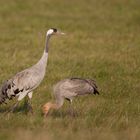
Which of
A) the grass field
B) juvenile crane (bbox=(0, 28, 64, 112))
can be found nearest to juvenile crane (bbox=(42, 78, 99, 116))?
the grass field

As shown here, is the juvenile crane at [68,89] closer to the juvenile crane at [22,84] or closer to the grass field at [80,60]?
the grass field at [80,60]

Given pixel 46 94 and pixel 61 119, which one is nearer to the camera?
pixel 61 119

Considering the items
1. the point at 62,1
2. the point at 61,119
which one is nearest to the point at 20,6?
the point at 62,1

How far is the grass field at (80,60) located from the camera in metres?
11.7

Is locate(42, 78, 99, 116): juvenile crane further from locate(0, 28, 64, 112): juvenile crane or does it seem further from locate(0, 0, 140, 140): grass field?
locate(0, 28, 64, 112): juvenile crane

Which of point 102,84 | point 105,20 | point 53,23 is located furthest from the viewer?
point 105,20

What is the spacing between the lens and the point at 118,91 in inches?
624

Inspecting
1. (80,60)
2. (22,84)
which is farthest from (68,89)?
(80,60)

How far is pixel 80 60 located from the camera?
20.5 m

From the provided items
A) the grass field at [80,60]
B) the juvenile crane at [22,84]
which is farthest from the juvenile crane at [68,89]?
the juvenile crane at [22,84]

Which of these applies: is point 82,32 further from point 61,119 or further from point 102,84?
point 61,119

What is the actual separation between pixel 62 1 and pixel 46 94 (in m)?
22.4

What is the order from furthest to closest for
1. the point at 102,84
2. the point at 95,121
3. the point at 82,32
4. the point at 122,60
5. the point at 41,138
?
1. the point at 82,32
2. the point at 122,60
3. the point at 102,84
4. the point at 95,121
5. the point at 41,138

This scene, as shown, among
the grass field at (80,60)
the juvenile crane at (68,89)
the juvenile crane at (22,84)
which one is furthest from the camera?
the juvenile crane at (22,84)
